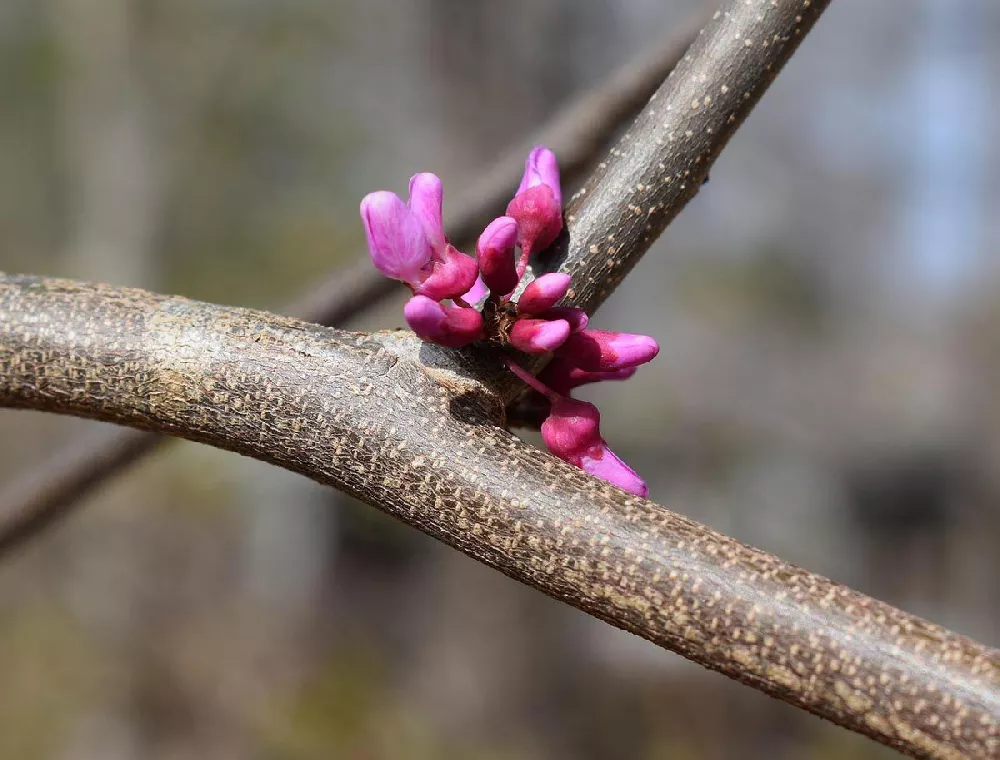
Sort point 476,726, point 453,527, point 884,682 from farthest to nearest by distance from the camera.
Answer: point 476,726 < point 453,527 < point 884,682

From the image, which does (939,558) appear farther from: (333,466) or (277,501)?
(333,466)

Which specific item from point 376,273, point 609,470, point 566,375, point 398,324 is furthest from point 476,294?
point 398,324

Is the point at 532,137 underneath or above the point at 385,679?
above

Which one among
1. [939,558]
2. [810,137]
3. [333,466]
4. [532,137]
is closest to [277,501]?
[939,558]

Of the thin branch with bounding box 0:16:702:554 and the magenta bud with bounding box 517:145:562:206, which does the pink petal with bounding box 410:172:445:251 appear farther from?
the thin branch with bounding box 0:16:702:554

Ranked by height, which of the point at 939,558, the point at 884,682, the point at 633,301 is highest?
the point at 633,301

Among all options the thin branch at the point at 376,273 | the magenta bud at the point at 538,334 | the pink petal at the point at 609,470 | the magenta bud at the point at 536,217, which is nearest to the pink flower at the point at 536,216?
the magenta bud at the point at 536,217

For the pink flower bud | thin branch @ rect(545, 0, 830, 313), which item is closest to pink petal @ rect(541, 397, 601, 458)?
the pink flower bud

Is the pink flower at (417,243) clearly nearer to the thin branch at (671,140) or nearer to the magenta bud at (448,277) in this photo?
the magenta bud at (448,277)
